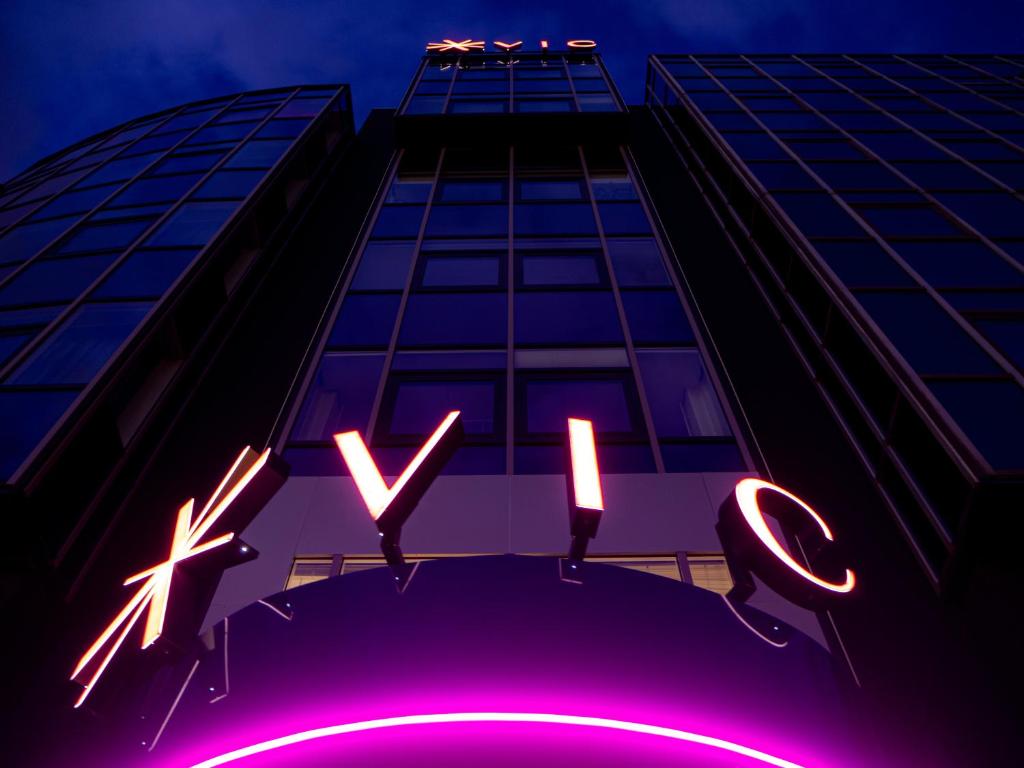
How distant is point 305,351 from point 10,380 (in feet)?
14.6

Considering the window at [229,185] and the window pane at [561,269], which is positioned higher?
the window at [229,185]

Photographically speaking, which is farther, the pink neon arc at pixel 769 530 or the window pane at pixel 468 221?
the window pane at pixel 468 221

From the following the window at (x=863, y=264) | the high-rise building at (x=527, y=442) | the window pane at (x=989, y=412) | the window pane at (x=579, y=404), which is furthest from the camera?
the window at (x=863, y=264)

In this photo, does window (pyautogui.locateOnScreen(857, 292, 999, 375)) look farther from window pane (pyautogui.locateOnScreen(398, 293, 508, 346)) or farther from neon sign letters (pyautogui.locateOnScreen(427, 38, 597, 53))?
neon sign letters (pyautogui.locateOnScreen(427, 38, 597, 53))

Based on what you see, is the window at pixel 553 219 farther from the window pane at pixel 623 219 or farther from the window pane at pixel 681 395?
the window pane at pixel 681 395

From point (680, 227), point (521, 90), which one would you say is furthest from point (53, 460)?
point (521, 90)

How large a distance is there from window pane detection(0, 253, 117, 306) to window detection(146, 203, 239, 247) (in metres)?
1.05

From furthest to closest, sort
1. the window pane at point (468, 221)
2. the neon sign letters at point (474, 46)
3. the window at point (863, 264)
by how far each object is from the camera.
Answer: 1. the neon sign letters at point (474, 46)
2. the window pane at point (468, 221)
3. the window at point (863, 264)

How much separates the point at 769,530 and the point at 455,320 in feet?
27.0

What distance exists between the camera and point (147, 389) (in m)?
11.1

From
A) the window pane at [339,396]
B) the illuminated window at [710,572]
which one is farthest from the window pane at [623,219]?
the illuminated window at [710,572]

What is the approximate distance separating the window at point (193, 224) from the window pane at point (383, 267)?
2.92 metres

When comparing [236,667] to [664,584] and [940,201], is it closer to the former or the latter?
[664,584]

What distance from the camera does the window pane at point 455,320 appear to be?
13.3 metres
